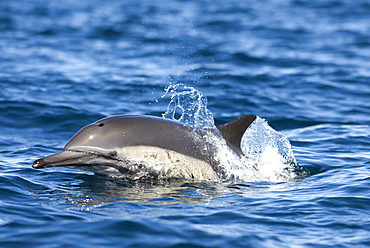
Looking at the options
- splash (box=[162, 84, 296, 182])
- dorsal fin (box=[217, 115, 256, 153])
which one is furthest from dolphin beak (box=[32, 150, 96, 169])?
dorsal fin (box=[217, 115, 256, 153])

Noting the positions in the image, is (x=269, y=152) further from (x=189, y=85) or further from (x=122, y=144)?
(x=189, y=85)

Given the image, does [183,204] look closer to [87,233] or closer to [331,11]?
[87,233]

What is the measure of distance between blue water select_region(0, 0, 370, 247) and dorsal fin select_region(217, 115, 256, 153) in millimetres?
744

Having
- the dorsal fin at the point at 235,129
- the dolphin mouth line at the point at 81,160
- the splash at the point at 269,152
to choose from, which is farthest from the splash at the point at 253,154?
the dolphin mouth line at the point at 81,160

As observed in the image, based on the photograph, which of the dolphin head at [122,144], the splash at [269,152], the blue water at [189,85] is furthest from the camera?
the splash at [269,152]

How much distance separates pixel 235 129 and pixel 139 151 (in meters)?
1.64

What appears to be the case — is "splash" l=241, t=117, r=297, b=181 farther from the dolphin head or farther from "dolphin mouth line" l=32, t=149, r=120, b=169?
"dolphin mouth line" l=32, t=149, r=120, b=169

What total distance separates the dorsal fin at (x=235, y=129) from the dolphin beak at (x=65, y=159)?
2.18 m

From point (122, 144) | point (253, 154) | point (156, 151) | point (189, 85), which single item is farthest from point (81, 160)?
point (189, 85)

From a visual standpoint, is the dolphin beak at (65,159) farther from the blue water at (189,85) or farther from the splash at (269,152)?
the splash at (269,152)

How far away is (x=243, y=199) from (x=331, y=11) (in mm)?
26005

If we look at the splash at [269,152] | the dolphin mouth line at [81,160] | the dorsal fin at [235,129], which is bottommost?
the splash at [269,152]

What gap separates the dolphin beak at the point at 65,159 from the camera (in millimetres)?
8211

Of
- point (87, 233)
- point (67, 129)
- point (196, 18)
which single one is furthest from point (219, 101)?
point (196, 18)
